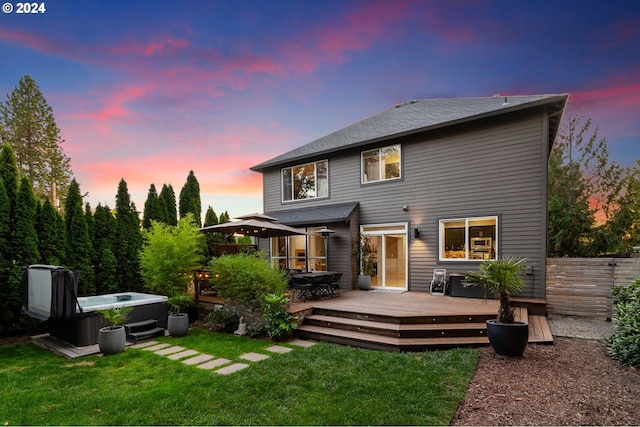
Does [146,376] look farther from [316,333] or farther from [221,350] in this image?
[316,333]

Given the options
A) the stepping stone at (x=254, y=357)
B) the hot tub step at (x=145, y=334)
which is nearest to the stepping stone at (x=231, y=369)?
the stepping stone at (x=254, y=357)

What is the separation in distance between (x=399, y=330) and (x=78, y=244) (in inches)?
321

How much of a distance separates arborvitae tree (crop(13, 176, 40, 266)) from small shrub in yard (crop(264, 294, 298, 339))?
5.64 m

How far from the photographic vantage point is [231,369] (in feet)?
14.9

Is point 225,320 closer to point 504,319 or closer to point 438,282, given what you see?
point 504,319

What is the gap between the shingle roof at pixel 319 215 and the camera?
9961mm

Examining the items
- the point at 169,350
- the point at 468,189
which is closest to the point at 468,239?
the point at 468,189

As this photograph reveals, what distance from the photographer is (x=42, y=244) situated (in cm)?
727

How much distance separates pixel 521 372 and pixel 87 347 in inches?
288

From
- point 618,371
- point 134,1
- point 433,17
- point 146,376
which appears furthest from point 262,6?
point 618,371

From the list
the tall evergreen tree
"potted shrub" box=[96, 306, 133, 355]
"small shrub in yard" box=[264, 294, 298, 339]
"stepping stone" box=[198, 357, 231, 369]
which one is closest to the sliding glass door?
"small shrub in yard" box=[264, 294, 298, 339]

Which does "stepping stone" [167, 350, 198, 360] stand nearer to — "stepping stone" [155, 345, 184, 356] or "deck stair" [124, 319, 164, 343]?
"stepping stone" [155, 345, 184, 356]

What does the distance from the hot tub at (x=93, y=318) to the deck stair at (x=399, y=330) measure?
11.1ft

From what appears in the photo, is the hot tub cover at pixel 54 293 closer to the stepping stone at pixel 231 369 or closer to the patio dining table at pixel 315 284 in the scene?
the stepping stone at pixel 231 369
